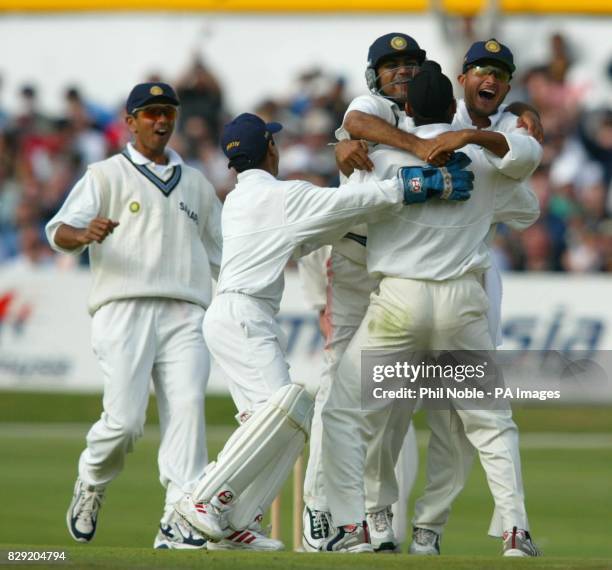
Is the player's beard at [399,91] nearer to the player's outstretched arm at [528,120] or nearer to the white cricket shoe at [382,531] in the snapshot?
the player's outstretched arm at [528,120]

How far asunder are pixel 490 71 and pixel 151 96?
1.95 meters

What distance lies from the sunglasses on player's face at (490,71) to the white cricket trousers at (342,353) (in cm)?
113

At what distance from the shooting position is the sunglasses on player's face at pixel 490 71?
7660mm

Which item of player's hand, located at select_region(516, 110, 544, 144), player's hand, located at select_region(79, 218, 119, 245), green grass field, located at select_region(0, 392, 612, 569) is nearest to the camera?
green grass field, located at select_region(0, 392, 612, 569)

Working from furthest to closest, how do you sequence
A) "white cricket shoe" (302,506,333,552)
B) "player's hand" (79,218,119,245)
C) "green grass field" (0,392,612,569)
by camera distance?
"player's hand" (79,218,119,245) → "white cricket shoe" (302,506,333,552) → "green grass field" (0,392,612,569)

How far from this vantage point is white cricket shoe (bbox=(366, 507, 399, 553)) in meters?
7.57

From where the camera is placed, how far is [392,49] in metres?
7.68

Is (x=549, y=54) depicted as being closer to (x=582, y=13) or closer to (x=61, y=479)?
(x=582, y=13)

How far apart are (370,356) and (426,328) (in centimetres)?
29

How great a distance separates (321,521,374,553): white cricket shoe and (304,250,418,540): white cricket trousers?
0.37 m

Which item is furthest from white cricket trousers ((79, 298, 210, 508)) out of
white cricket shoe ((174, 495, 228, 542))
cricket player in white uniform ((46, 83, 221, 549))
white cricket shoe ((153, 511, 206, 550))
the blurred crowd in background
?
the blurred crowd in background

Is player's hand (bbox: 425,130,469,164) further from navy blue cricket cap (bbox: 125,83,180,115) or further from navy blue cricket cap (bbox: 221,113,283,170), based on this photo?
navy blue cricket cap (bbox: 125,83,180,115)

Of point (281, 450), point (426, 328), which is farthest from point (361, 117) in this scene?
point (281, 450)

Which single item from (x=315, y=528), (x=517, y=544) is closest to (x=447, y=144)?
(x=517, y=544)
